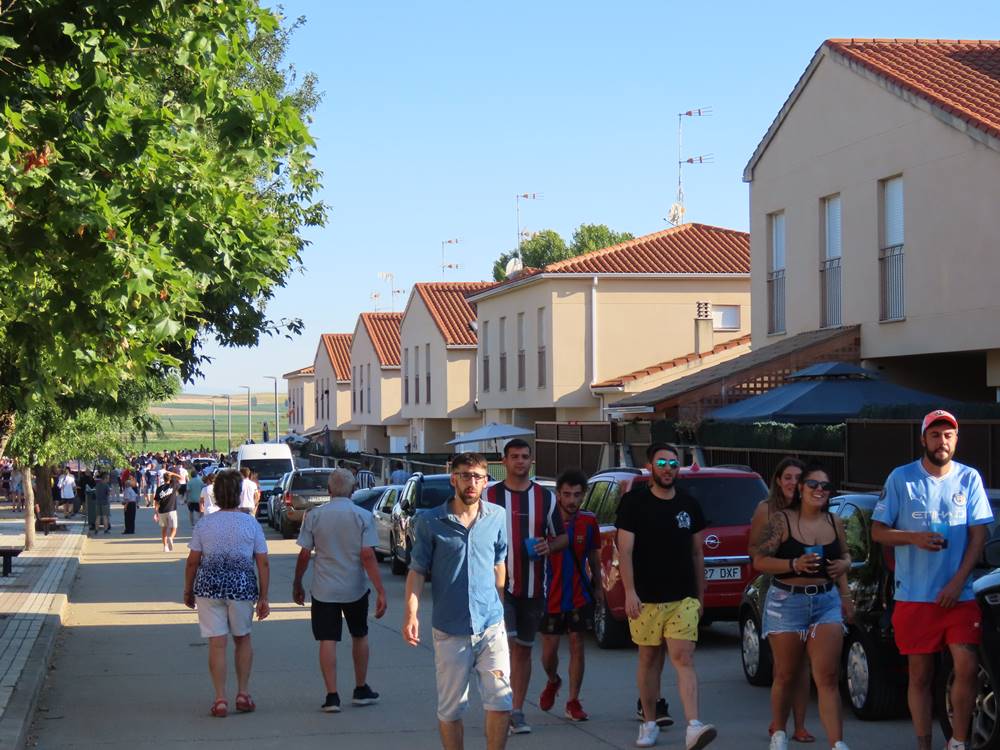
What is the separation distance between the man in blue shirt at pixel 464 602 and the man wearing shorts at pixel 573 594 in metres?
2.13

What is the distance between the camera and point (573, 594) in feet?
33.8

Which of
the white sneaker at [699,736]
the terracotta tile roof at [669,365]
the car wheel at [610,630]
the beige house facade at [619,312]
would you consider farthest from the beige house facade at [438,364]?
the white sneaker at [699,736]

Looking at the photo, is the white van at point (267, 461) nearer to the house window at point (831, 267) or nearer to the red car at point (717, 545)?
the house window at point (831, 267)

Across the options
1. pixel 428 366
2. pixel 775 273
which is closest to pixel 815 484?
pixel 775 273

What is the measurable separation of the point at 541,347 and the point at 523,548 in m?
30.7

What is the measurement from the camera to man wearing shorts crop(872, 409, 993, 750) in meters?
7.82

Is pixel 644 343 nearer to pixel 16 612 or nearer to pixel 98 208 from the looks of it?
pixel 16 612

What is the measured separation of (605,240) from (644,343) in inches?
1623

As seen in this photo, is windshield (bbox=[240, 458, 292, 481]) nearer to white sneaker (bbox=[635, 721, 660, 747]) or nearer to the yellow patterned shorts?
white sneaker (bbox=[635, 721, 660, 747])

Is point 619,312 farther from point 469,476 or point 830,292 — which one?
point 469,476

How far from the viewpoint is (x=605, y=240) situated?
263ft

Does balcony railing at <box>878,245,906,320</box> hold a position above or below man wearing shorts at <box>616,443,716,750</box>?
above

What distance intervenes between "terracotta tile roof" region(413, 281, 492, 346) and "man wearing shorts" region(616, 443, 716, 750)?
1705 inches

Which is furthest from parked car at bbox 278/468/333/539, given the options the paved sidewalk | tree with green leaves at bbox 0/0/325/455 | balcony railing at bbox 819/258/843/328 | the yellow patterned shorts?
the yellow patterned shorts
